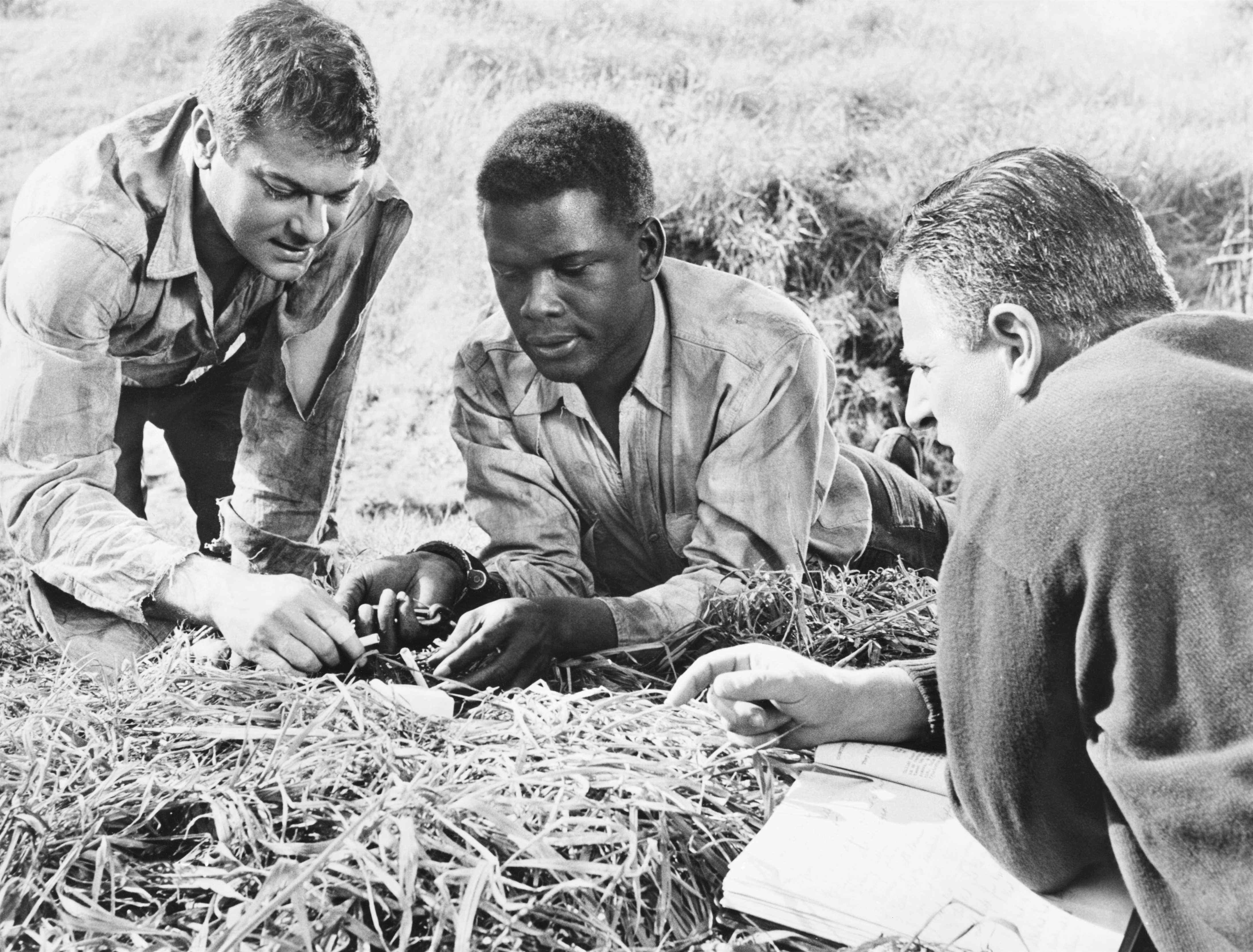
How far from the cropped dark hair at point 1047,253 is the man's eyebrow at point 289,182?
5.30 feet

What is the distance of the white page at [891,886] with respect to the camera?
1.64 m

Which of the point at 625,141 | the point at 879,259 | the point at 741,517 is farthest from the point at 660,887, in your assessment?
the point at 879,259

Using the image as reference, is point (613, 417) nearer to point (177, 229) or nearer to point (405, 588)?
point (405, 588)

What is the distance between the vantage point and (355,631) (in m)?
2.52

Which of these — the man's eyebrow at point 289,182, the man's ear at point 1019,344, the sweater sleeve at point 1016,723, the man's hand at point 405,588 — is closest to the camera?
the sweater sleeve at point 1016,723

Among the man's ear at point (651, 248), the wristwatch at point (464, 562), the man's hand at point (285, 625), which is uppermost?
the man's ear at point (651, 248)

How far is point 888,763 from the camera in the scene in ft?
6.62

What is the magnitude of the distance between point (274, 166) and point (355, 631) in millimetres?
1130

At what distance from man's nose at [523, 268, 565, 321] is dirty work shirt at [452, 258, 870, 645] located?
1.04 feet

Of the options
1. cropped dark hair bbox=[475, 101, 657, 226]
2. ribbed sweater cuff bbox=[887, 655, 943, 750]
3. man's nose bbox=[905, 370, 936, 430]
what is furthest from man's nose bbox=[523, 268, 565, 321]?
ribbed sweater cuff bbox=[887, 655, 943, 750]

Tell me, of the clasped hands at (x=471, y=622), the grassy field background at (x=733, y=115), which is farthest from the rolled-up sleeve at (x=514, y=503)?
the grassy field background at (x=733, y=115)

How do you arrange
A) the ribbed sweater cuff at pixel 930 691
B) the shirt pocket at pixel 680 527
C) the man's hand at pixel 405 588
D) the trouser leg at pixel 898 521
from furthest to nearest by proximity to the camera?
the trouser leg at pixel 898 521 → the shirt pocket at pixel 680 527 → the man's hand at pixel 405 588 → the ribbed sweater cuff at pixel 930 691

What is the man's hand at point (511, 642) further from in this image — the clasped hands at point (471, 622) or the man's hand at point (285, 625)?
the man's hand at point (285, 625)

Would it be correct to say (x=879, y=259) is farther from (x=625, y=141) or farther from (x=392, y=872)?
(x=392, y=872)
